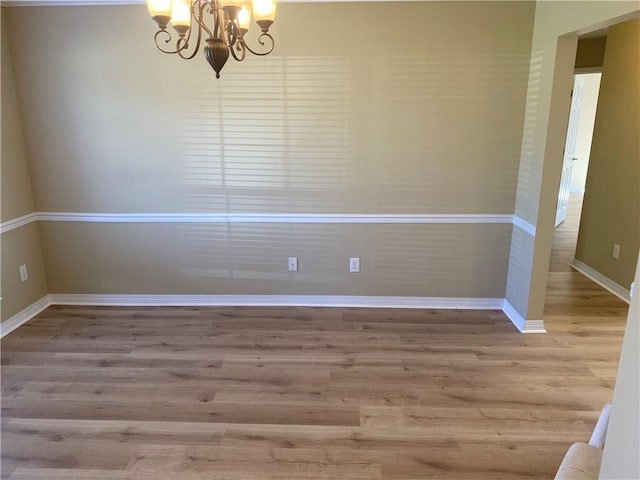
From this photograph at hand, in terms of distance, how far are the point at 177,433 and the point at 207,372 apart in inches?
22.1

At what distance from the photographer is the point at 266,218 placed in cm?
356

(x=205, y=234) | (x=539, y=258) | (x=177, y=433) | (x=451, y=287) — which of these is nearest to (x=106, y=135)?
(x=205, y=234)

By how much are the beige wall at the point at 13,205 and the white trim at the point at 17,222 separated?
26mm

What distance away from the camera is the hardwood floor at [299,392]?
80.5 inches

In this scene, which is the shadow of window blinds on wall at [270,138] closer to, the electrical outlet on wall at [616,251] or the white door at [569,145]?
the electrical outlet on wall at [616,251]

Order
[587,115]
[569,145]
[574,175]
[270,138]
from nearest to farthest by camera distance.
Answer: [270,138] → [569,145] → [587,115] → [574,175]

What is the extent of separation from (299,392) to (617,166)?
3.57 metres

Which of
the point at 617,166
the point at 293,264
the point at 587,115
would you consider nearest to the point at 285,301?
the point at 293,264

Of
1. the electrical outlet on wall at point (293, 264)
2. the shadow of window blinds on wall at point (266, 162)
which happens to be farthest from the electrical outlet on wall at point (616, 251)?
the electrical outlet on wall at point (293, 264)

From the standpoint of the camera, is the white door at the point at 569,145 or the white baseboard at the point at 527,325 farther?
the white door at the point at 569,145

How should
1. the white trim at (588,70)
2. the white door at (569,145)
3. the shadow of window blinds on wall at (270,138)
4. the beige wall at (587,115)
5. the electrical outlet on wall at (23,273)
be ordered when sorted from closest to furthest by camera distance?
the shadow of window blinds on wall at (270,138)
the electrical outlet on wall at (23,273)
the white trim at (588,70)
the white door at (569,145)
the beige wall at (587,115)

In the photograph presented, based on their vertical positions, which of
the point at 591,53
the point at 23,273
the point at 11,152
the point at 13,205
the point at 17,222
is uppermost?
the point at 591,53

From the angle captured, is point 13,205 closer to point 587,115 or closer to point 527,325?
point 527,325

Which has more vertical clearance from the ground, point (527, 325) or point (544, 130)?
point (544, 130)
